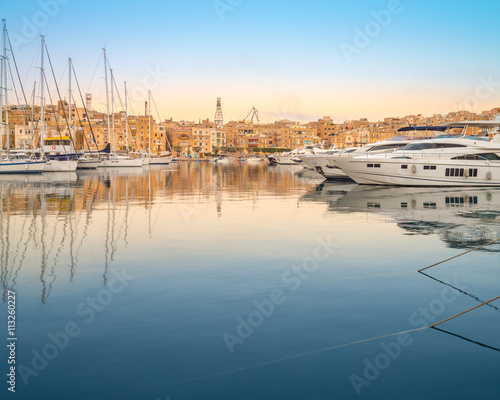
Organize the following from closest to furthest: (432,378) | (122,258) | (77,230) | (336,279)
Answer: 1. (432,378)
2. (336,279)
3. (122,258)
4. (77,230)

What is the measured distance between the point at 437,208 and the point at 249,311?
15.2 meters

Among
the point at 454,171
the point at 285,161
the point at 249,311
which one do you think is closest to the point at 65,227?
the point at 249,311

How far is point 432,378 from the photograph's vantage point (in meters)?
5.37

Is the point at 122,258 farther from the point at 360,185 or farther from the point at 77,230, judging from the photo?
the point at 360,185

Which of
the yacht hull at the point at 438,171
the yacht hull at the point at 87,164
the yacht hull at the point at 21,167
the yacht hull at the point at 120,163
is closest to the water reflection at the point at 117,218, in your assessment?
the yacht hull at the point at 438,171

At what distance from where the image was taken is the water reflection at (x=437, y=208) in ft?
46.9

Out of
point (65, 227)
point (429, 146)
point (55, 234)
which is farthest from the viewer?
point (429, 146)

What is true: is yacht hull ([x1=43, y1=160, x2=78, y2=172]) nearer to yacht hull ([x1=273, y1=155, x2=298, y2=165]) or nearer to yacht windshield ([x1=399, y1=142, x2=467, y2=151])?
yacht windshield ([x1=399, y1=142, x2=467, y2=151])

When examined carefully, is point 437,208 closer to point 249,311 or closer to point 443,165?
point 443,165

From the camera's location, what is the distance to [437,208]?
67.5ft

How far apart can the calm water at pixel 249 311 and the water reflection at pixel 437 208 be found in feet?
0.72

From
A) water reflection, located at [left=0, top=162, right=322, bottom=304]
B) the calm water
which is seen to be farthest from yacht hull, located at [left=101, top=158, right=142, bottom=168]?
the calm water

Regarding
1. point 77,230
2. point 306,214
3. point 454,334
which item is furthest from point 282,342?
point 306,214

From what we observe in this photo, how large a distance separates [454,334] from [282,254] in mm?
5118
